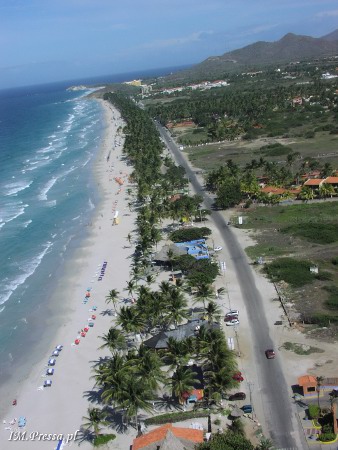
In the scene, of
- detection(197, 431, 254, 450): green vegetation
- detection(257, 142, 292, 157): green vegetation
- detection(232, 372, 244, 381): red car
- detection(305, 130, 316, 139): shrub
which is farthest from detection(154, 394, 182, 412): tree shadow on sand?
detection(305, 130, 316, 139): shrub

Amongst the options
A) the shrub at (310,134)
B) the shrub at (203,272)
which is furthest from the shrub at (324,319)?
the shrub at (310,134)

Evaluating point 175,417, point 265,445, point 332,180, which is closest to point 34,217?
point 332,180

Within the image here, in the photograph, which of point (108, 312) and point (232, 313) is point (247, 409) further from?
point (108, 312)

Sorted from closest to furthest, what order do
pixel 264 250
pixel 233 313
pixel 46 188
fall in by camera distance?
pixel 233 313 < pixel 264 250 < pixel 46 188

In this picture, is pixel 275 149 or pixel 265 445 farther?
pixel 275 149

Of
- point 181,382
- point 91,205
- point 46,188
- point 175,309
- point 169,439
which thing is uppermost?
point 181,382

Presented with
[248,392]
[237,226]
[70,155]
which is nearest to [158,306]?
[248,392]

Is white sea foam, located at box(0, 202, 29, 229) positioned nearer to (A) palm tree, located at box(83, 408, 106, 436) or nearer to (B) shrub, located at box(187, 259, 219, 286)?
(B) shrub, located at box(187, 259, 219, 286)
